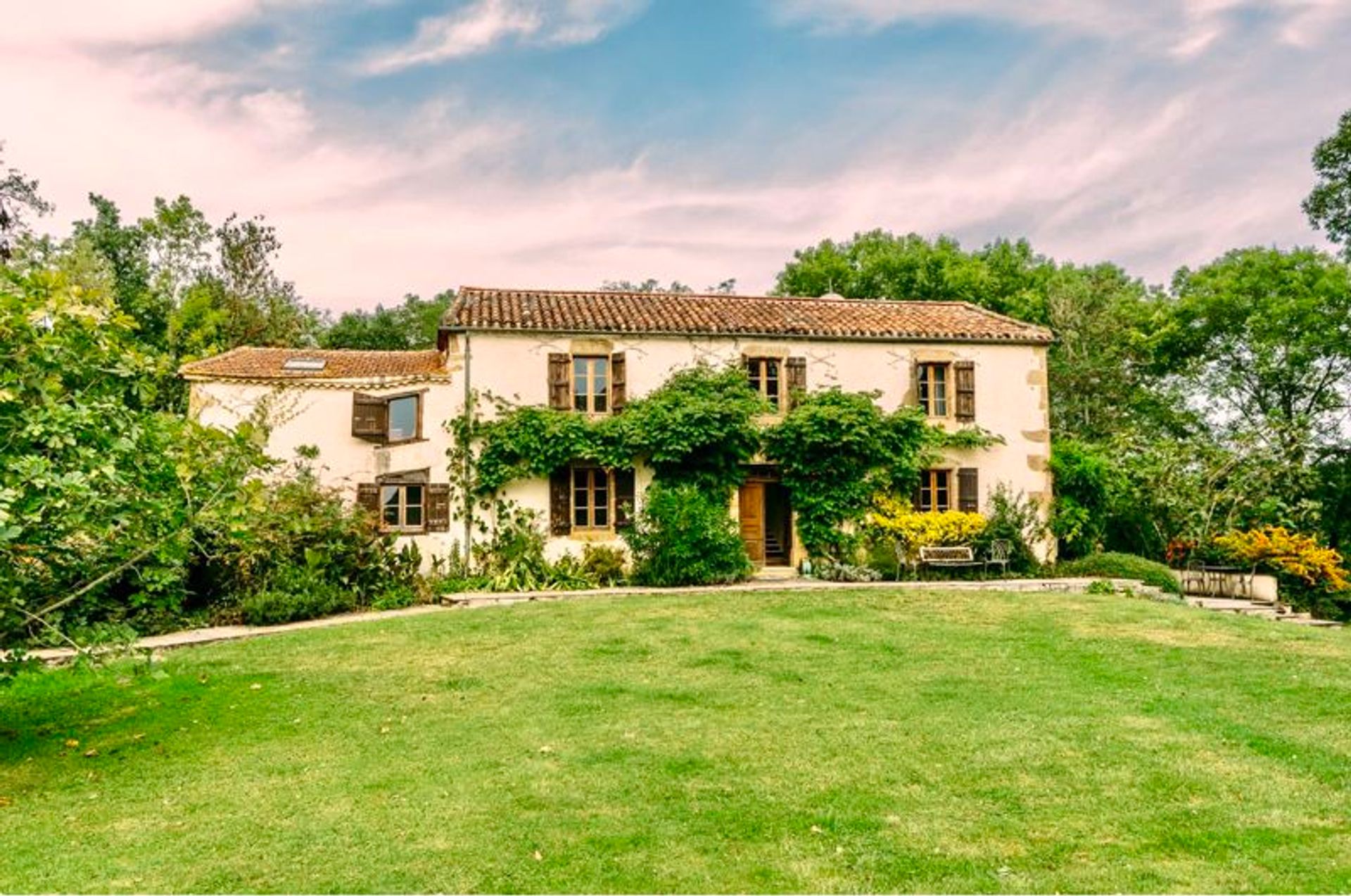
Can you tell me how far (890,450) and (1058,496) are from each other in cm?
447

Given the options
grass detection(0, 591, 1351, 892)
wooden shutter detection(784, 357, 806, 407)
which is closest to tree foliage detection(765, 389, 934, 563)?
wooden shutter detection(784, 357, 806, 407)

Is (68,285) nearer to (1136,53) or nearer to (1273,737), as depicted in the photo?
(1273,737)

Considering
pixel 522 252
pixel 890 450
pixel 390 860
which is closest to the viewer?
pixel 390 860

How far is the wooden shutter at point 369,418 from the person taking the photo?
17859mm

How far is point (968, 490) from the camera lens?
19203 mm

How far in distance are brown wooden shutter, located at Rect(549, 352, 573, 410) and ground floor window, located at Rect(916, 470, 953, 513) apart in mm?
7893

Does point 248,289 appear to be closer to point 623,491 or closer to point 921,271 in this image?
point 623,491

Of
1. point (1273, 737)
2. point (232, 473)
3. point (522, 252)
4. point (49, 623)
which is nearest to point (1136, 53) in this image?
point (1273, 737)

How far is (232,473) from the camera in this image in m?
6.94

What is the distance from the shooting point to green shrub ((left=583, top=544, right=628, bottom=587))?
16.9 metres

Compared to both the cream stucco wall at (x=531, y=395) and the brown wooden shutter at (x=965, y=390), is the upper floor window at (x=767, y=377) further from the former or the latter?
the brown wooden shutter at (x=965, y=390)

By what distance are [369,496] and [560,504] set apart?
394cm

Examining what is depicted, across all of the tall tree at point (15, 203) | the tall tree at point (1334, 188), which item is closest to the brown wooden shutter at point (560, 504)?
the tall tree at point (15, 203)

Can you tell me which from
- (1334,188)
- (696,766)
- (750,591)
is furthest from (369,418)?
(1334,188)
